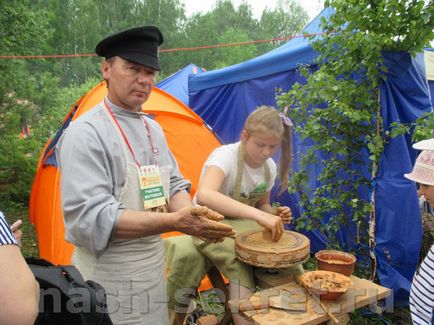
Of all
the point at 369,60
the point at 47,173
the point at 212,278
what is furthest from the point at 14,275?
the point at 47,173

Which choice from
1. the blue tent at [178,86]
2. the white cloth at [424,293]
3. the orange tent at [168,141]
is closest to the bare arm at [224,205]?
the white cloth at [424,293]

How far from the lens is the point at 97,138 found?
1.57 metres

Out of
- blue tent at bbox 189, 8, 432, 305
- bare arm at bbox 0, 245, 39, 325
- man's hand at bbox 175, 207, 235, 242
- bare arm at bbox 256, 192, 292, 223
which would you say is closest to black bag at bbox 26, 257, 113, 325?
bare arm at bbox 0, 245, 39, 325

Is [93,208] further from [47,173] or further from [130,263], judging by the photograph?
[47,173]

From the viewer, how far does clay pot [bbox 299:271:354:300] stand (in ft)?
5.91

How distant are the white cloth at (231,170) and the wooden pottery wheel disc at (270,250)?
0.38 m

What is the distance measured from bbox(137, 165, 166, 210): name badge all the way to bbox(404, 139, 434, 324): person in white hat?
1329mm

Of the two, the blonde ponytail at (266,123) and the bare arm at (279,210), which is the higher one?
the blonde ponytail at (266,123)

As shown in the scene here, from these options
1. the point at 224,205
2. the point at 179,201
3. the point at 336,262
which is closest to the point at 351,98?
the point at 336,262

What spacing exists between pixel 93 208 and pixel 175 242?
3.17 feet

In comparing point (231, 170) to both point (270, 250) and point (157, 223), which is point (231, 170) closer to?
point (270, 250)

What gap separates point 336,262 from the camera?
7.06ft

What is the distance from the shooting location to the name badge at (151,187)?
1.71 m

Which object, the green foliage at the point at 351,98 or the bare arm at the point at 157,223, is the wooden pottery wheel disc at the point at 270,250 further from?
the green foliage at the point at 351,98
